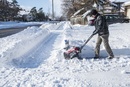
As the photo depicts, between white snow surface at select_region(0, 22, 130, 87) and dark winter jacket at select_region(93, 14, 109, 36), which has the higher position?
dark winter jacket at select_region(93, 14, 109, 36)

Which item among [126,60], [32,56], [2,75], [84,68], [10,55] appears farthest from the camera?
[32,56]

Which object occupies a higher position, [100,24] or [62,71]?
[100,24]

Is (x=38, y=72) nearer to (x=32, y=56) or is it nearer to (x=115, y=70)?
(x=115, y=70)

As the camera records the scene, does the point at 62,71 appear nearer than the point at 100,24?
Yes

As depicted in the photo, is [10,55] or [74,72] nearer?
[74,72]

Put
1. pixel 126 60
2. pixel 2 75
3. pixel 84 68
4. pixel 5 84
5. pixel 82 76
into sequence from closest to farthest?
pixel 5 84, pixel 82 76, pixel 2 75, pixel 84 68, pixel 126 60

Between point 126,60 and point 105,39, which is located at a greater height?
point 105,39

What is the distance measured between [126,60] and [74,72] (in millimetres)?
2208

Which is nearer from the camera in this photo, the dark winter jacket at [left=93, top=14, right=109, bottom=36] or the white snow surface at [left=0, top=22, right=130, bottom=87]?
the white snow surface at [left=0, top=22, right=130, bottom=87]

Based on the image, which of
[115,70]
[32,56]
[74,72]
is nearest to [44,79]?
[74,72]

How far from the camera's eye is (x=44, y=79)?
6699 mm

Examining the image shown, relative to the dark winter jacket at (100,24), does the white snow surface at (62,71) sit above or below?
below

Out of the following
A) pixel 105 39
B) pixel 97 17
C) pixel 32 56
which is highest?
pixel 97 17

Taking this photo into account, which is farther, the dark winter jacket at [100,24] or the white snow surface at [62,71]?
the dark winter jacket at [100,24]
